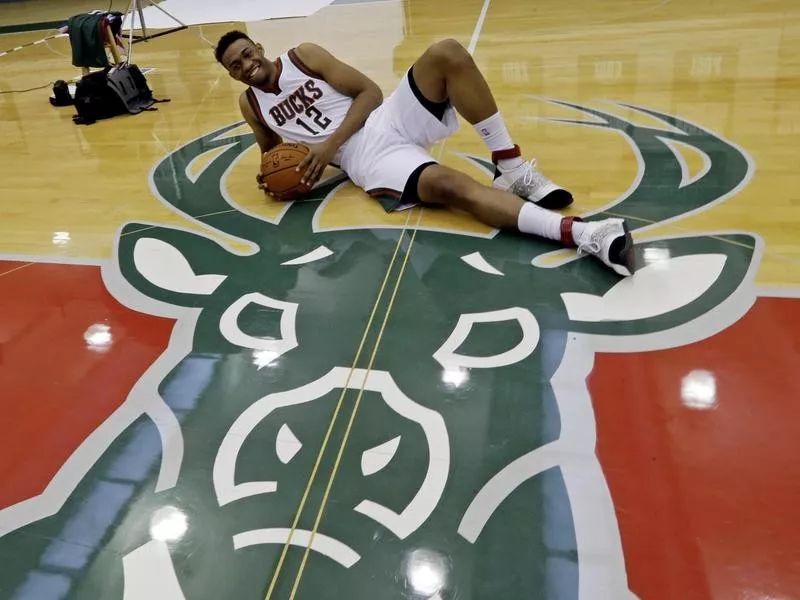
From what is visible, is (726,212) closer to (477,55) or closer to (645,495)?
(645,495)

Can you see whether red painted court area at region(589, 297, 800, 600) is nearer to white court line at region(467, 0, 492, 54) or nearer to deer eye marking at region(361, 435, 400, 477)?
deer eye marking at region(361, 435, 400, 477)

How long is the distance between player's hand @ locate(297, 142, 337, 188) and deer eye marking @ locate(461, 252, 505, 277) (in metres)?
0.92

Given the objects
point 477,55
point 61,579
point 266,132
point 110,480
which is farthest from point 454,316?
point 477,55

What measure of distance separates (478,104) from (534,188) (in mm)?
412

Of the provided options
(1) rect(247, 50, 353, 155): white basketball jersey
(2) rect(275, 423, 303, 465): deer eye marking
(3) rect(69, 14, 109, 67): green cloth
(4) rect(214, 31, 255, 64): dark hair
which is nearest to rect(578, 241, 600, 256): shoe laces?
(2) rect(275, 423, 303, 465): deer eye marking

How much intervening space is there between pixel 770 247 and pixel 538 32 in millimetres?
4160

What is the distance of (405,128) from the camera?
9.56 ft

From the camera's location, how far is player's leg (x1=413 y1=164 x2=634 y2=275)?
7.39ft

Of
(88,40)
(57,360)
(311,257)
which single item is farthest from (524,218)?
(88,40)

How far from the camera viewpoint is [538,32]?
5887 mm

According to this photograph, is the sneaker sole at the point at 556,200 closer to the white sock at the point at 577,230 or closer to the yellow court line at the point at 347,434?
the white sock at the point at 577,230

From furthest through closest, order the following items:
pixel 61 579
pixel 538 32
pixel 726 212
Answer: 1. pixel 538 32
2. pixel 726 212
3. pixel 61 579

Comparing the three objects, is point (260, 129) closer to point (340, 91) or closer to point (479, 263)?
point (340, 91)

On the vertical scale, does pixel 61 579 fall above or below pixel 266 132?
below
